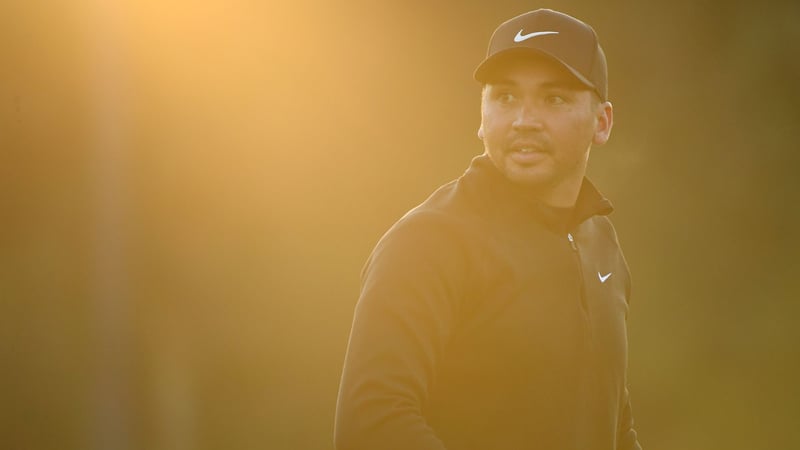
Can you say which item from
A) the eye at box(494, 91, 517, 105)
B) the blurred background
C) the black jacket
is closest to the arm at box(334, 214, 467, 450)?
the black jacket

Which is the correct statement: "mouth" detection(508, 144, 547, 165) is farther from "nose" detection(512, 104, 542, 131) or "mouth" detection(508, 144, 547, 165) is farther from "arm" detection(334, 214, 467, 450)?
"arm" detection(334, 214, 467, 450)

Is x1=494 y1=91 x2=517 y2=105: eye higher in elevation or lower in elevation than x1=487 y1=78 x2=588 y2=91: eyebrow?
lower

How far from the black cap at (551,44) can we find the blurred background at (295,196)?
249cm

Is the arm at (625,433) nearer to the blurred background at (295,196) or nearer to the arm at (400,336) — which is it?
the arm at (400,336)

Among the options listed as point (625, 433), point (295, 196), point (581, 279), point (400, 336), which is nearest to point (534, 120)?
point (581, 279)

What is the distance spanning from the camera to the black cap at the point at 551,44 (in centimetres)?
146

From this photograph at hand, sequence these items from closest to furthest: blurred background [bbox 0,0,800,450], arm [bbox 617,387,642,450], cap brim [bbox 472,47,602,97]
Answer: cap brim [bbox 472,47,602,97] < arm [bbox 617,387,642,450] < blurred background [bbox 0,0,800,450]

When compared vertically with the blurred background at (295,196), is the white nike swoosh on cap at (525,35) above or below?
above

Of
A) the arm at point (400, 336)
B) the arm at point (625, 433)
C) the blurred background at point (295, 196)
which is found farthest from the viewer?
the blurred background at point (295, 196)

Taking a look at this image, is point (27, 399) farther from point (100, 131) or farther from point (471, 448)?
point (471, 448)

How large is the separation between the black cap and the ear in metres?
0.05

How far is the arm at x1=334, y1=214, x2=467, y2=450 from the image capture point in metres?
1.21

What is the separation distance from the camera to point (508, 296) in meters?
1.37

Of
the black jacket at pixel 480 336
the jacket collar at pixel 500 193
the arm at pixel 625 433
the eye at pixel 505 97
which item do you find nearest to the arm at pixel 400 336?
the black jacket at pixel 480 336
